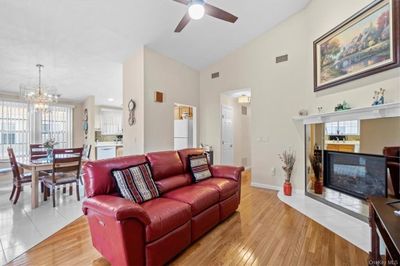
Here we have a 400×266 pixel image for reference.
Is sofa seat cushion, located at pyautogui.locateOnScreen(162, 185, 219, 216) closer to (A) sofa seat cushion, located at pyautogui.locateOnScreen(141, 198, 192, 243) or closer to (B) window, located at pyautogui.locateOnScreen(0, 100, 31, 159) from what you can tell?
(A) sofa seat cushion, located at pyautogui.locateOnScreen(141, 198, 192, 243)

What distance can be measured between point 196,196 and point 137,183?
28.1 inches

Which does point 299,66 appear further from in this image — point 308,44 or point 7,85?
point 7,85

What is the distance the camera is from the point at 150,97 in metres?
4.35

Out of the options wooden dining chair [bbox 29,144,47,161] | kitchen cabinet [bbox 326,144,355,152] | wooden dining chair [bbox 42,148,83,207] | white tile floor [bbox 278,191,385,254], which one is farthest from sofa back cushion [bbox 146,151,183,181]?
wooden dining chair [bbox 29,144,47,161]

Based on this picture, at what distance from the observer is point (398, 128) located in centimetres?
241

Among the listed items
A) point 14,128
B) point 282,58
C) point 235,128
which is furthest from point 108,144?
point 282,58

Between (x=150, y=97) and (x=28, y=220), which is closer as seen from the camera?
(x=28, y=220)

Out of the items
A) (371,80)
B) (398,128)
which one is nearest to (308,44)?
(371,80)

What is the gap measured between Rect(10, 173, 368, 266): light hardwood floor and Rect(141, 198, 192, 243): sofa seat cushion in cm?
39

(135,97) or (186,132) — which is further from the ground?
(135,97)

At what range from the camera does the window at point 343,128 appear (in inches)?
117

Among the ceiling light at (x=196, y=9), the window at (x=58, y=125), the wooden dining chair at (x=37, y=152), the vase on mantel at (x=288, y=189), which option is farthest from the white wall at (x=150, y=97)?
the window at (x=58, y=125)

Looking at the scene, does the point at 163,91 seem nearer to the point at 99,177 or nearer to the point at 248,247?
the point at 99,177

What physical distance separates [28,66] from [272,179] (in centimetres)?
599
